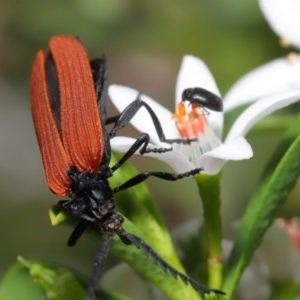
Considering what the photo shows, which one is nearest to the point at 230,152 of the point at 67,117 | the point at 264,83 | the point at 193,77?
the point at 193,77

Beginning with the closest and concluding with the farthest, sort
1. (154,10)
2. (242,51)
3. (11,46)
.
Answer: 1. (242,51)
2. (154,10)
3. (11,46)

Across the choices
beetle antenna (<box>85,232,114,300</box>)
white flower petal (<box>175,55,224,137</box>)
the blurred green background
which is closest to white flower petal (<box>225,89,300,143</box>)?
white flower petal (<box>175,55,224,137</box>)

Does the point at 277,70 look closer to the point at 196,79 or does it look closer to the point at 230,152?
the point at 196,79

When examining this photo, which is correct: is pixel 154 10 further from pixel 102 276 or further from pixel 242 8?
pixel 102 276

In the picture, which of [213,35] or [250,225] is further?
[213,35]

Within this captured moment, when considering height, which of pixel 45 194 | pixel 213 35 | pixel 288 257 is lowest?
pixel 45 194

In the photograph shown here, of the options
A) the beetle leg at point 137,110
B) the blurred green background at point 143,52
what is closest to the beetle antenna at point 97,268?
the beetle leg at point 137,110

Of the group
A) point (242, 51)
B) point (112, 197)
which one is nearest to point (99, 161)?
point (112, 197)
